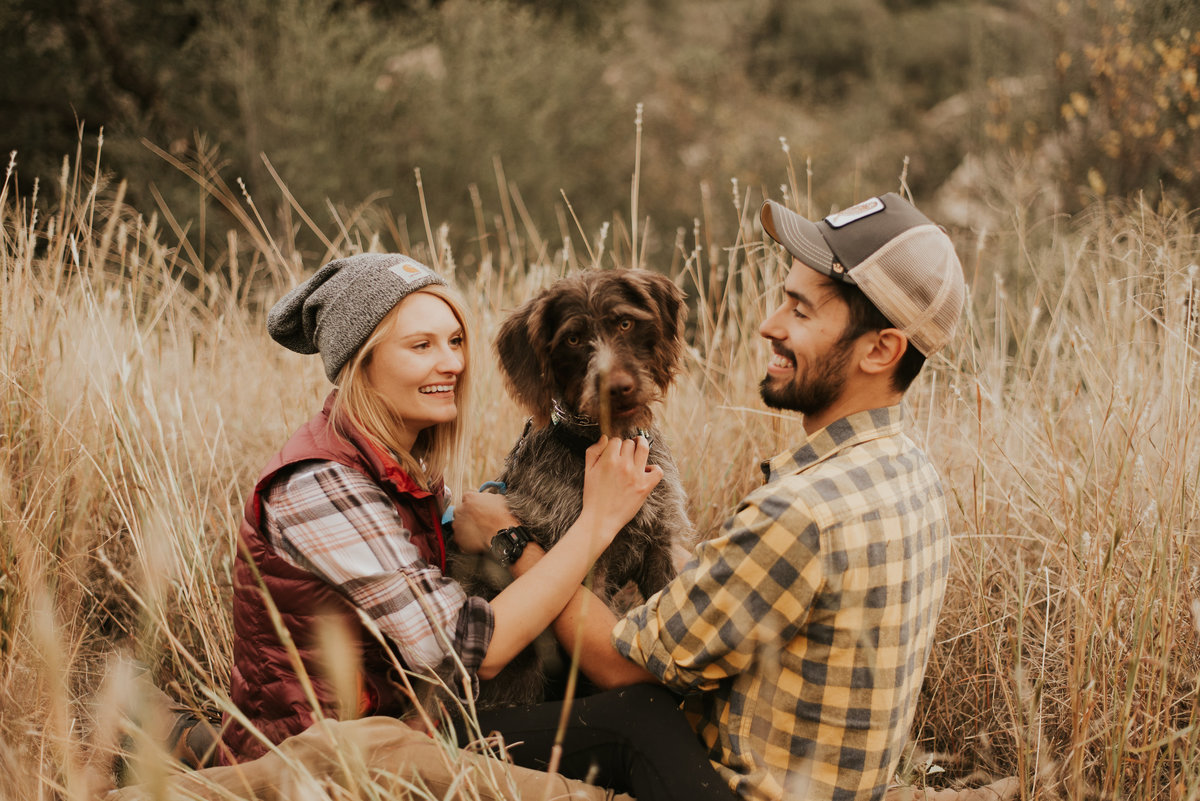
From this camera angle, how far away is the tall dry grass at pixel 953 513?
7.20ft

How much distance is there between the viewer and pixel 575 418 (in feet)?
8.85

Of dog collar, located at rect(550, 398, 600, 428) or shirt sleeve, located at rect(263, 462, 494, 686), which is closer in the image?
shirt sleeve, located at rect(263, 462, 494, 686)

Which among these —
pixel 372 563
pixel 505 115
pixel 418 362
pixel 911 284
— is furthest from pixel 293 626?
pixel 505 115

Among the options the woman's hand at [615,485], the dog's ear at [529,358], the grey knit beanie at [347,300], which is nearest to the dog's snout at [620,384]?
the woman's hand at [615,485]

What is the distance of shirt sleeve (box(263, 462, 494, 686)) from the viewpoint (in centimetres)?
208

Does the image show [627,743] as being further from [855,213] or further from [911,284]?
[855,213]

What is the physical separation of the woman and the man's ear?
0.69 meters

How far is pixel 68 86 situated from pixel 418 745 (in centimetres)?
1171

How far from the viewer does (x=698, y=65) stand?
1988 centimetres

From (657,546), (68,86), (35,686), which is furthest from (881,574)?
(68,86)

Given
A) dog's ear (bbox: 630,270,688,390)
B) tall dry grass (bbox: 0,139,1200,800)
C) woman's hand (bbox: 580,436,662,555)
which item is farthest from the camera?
dog's ear (bbox: 630,270,688,390)

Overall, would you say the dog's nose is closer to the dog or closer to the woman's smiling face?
the dog

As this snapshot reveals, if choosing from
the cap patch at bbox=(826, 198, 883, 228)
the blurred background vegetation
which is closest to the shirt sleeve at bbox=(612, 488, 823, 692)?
the cap patch at bbox=(826, 198, 883, 228)

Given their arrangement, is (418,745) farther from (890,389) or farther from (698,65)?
(698,65)
